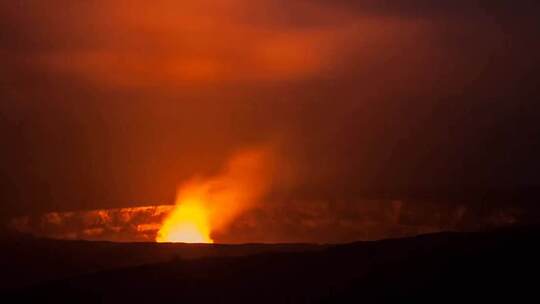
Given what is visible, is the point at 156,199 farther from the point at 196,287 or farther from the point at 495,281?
the point at 495,281

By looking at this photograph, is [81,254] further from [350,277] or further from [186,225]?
[186,225]

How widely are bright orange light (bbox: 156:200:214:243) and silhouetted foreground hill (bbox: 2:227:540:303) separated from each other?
72.4 feet

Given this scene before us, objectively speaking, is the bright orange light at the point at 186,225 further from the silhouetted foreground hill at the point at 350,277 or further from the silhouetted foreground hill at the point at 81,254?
the silhouetted foreground hill at the point at 350,277

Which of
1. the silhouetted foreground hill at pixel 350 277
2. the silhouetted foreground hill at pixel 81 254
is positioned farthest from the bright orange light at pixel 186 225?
the silhouetted foreground hill at pixel 350 277

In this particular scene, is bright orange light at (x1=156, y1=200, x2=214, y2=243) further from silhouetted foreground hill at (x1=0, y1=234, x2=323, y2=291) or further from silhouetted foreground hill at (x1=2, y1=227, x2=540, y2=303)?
silhouetted foreground hill at (x1=2, y1=227, x2=540, y2=303)

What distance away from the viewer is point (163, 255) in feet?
82.7

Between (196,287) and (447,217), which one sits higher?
(447,217)

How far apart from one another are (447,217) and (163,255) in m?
18.2

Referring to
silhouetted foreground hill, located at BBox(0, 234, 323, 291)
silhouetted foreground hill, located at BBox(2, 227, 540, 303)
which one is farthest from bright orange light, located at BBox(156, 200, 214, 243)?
silhouetted foreground hill, located at BBox(2, 227, 540, 303)

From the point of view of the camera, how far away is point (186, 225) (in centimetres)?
4241

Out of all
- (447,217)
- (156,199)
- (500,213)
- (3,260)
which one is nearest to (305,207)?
(447,217)

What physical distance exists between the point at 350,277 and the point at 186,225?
91.1 ft

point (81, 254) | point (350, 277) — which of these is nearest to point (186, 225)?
point (81, 254)

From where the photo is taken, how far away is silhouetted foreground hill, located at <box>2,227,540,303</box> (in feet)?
45.0
